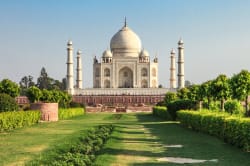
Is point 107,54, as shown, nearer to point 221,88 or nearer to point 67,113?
point 67,113

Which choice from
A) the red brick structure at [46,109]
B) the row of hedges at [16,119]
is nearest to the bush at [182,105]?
the red brick structure at [46,109]

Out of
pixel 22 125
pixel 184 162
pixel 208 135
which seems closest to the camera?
pixel 184 162

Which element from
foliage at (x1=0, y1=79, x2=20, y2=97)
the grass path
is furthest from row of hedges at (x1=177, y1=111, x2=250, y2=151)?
foliage at (x1=0, y1=79, x2=20, y2=97)

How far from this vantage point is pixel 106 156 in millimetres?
7734

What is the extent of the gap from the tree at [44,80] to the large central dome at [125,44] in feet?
40.4

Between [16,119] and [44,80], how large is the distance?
4958cm

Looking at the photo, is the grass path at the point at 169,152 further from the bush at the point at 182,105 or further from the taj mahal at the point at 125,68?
the taj mahal at the point at 125,68

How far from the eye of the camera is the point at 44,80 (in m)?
64.5

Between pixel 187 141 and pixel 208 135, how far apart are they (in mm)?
1833

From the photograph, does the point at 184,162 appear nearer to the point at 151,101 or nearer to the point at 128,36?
the point at 151,101

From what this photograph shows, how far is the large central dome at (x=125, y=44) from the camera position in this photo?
54.4 m

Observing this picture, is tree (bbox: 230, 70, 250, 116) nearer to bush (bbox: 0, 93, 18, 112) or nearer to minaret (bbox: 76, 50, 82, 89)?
Result: bush (bbox: 0, 93, 18, 112)

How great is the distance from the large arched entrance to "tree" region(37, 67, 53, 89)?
38.8 feet

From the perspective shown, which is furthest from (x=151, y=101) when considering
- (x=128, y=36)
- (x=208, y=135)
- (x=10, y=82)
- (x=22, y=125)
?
(x=208, y=135)
